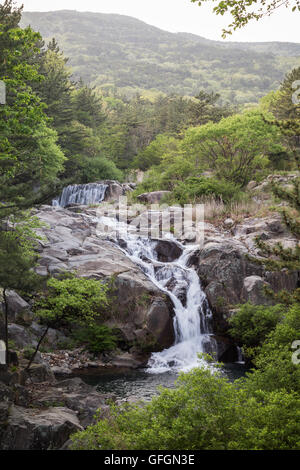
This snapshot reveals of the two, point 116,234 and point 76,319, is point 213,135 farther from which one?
point 76,319

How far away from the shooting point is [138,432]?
5859 mm

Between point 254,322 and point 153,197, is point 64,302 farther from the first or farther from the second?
point 153,197

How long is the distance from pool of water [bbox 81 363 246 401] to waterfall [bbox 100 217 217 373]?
0.67m

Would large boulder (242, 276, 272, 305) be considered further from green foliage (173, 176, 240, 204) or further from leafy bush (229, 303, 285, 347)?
green foliage (173, 176, 240, 204)

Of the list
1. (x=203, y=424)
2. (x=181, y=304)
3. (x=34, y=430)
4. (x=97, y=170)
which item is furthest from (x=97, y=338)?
(x=97, y=170)

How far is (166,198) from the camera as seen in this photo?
26453 mm

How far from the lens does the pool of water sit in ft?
37.2

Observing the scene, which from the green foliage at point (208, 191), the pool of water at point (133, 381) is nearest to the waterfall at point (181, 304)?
the pool of water at point (133, 381)

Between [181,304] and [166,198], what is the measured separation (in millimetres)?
11926

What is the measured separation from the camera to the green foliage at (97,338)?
44.4ft
